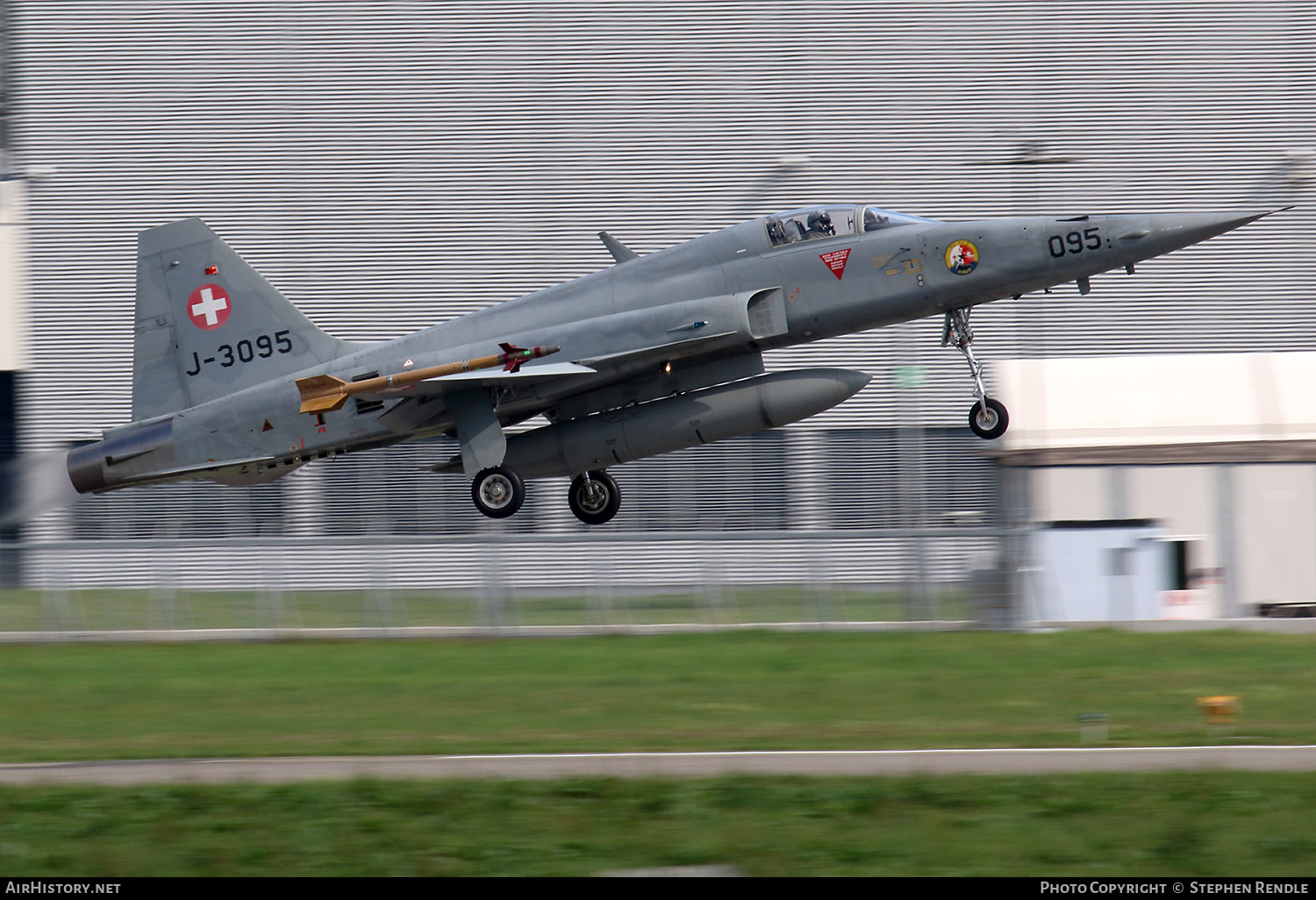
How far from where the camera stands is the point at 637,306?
1919cm

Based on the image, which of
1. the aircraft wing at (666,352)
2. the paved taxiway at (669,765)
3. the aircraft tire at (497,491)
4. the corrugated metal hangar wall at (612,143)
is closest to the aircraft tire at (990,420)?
the aircraft wing at (666,352)

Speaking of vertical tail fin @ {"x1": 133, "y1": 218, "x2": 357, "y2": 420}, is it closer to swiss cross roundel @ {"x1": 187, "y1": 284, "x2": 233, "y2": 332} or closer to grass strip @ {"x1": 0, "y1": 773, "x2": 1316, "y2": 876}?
swiss cross roundel @ {"x1": 187, "y1": 284, "x2": 233, "y2": 332}

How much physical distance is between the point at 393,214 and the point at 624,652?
60.6 feet

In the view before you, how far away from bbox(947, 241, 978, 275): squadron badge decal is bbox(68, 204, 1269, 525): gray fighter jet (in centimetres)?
2

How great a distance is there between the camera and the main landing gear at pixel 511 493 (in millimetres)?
19000

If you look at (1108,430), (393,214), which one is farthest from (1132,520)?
(393,214)

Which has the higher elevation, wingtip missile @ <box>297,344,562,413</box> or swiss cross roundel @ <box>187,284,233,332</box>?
swiss cross roundel @ <box>187,284,233,332</box>

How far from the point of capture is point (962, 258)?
59.3ft

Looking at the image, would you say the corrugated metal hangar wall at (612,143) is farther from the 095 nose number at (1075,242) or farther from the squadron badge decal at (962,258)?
the 095 nose number at (1075,242)

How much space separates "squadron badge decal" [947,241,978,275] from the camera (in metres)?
18.1

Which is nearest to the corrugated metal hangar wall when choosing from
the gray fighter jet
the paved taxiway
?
the gray fighter jet

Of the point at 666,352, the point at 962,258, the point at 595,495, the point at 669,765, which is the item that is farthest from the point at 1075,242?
the point at 669,765

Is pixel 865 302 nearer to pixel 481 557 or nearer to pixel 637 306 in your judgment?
pixel 637 306

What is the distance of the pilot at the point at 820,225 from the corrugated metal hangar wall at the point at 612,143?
1805cm
